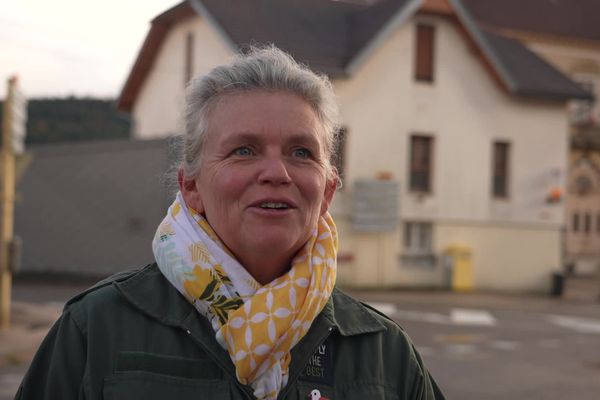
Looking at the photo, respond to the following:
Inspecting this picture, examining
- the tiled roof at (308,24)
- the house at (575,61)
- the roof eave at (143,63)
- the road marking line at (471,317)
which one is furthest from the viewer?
the house at (575,61)

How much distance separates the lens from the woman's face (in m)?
2.33

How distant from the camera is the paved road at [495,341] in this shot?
8.73 meters

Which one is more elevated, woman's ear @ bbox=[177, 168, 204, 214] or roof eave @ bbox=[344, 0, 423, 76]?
roof eave @ bbox=[344, 0, 423, 76]

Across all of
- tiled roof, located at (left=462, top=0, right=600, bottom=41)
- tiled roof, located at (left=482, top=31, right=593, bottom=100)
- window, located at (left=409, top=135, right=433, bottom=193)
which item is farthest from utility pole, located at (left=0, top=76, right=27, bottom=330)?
tiled roof, located at (left=462, top=0, right=600, bottom=41)

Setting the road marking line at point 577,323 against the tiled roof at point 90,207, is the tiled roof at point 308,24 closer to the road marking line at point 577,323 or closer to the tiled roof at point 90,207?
the tiled roof at point 90,207

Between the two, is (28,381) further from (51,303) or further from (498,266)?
A: (498,266)

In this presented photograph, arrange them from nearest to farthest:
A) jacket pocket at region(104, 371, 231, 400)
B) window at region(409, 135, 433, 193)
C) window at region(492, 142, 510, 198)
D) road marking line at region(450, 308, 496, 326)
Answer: jacket pocket at region(104, 371, 231, 400) → road marking line at region(450, 308, 496, 326) → window at region(409, 135, 433, 193) → window at region(492, 142, 510, 198)

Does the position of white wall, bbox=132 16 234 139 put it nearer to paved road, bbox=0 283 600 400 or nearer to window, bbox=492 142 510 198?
paved road, bbox=0 283 600 400

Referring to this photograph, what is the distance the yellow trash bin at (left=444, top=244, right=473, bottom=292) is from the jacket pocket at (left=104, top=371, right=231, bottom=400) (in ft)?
74.0

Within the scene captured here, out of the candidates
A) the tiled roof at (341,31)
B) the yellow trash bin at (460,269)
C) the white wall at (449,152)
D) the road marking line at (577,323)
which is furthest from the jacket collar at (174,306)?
the yellow trash bin at (460,269)

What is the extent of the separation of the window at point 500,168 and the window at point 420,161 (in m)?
2.43

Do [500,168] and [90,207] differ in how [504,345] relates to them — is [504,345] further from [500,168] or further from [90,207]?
[500,168]

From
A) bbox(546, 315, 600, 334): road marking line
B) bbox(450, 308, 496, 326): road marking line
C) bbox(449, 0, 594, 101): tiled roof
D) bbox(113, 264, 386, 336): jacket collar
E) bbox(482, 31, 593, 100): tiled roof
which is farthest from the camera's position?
bbox(482, 31, 593, 100): tiled roof

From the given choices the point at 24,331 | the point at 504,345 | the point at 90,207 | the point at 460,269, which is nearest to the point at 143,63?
the point at 90,207
